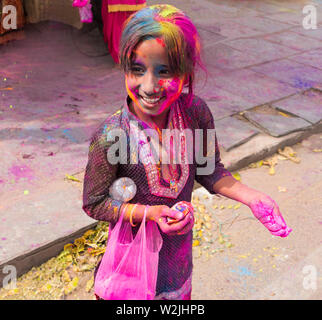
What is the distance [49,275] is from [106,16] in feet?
13.6

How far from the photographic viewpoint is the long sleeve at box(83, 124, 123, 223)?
4.46 feet

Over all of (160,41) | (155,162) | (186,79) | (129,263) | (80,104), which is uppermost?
(160,41)

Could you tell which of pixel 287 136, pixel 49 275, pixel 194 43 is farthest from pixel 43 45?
pixel 194 43

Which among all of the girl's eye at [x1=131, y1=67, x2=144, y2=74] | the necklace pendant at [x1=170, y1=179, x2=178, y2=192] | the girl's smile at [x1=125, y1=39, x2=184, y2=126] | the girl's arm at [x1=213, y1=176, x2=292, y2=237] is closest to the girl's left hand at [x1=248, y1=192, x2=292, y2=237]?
the girl's arm at [x1=213, y1=176, x2=292, y2=237]

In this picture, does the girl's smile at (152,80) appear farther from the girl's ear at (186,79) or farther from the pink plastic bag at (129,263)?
the pink plastic bag at (129,263)

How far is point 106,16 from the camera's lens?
573cm

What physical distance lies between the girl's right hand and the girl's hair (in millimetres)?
455

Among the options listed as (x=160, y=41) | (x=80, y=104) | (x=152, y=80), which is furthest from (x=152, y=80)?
(x=80, y=104)

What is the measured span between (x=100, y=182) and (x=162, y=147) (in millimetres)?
253

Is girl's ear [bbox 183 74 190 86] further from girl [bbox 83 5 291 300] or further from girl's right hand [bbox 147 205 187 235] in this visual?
girl's right hand [bbox 147 205 187 235]

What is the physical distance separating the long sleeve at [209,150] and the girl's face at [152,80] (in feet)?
0.73

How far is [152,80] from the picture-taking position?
1283 mm

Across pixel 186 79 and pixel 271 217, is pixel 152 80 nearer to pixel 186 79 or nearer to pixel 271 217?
pixel 186 79
